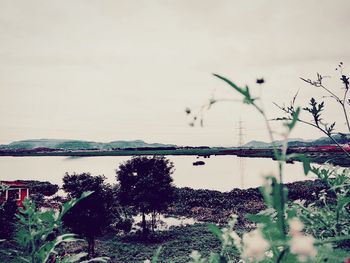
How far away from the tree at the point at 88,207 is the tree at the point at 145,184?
505cm

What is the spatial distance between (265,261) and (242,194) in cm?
A: 4138

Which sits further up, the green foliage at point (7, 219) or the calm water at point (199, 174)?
Answer: the green foliage at point (7, 219)

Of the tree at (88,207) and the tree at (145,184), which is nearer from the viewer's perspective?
the tree at (88,207)

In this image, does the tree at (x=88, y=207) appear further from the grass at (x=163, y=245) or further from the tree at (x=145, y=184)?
the tree at (x=145, y=184)

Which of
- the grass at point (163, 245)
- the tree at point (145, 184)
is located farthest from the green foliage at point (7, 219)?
the tree at point (145, 184)

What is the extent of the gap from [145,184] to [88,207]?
A: 6.64m

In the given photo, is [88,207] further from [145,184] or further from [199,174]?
[199,174]

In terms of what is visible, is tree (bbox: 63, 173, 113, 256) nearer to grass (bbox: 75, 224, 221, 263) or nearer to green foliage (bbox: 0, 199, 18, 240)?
grass (bbox: 75, 224, 221, 263)

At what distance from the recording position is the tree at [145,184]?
81.9 ft

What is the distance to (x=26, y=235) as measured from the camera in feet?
6.16

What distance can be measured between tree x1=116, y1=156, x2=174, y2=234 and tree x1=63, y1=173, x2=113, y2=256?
505cm

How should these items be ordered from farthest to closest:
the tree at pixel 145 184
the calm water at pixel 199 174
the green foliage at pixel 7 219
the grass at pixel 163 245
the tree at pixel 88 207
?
1. the calm water at pixel 199 174
2. the tree at pixel 145 184
3. the grass at pixel 163 245
4. the tree at pixel 88 207
5. the green foliage at pixel 7 219

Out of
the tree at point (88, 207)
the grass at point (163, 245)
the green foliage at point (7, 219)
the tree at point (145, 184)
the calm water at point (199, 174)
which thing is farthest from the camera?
the calm water at point (199, 174)

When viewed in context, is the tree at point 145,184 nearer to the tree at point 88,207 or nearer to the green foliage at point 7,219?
the tree at point 88,207
